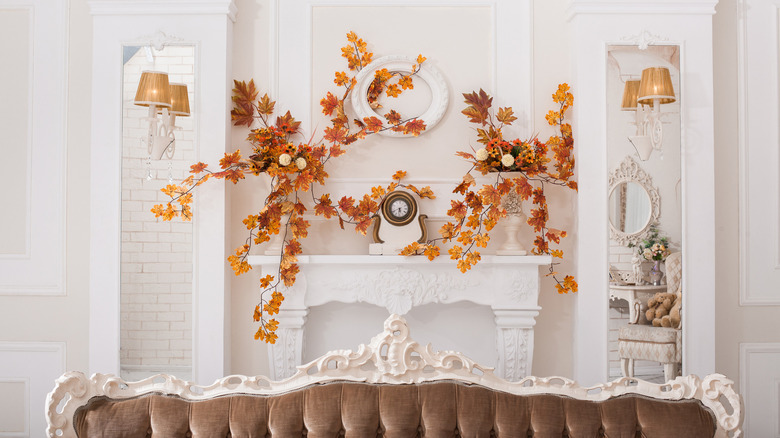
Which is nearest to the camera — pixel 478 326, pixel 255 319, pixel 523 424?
pixel 523 424

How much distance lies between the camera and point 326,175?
2578 mm

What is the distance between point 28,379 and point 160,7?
1.76 metres

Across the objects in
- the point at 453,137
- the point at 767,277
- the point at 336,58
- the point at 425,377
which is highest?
the point at 336,58

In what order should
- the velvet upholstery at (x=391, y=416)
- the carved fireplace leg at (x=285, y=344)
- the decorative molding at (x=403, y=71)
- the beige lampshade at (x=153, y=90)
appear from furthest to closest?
the decorative molding at (x=403, y=71) < the carved fireplace leg at (x=285, y=344) < the beige lampshade at (x=153, y=90) < the velvet upholstery at (x=391, y=416)

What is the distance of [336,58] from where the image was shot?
269 centimetres

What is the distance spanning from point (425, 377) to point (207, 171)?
4.27 feet

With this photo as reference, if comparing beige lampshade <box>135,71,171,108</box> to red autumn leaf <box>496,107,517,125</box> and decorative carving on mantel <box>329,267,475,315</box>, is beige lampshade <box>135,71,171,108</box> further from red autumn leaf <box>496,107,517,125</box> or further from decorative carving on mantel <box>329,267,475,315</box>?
red autumn leaf <box>496,107,517,125</box>

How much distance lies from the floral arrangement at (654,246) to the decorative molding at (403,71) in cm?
104

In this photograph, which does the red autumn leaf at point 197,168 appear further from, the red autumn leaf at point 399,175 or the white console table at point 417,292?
the red autumn leaf at point 399,175

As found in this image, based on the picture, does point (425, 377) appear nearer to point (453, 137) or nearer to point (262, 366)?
point (262, 366)

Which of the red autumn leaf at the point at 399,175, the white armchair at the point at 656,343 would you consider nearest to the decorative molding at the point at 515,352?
the white armchair at the point at 656,343

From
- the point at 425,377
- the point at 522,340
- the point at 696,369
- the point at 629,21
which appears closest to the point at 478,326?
the point at 522,340

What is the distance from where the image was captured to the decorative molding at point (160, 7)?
2557 millimetres

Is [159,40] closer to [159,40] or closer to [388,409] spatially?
[159,40]
